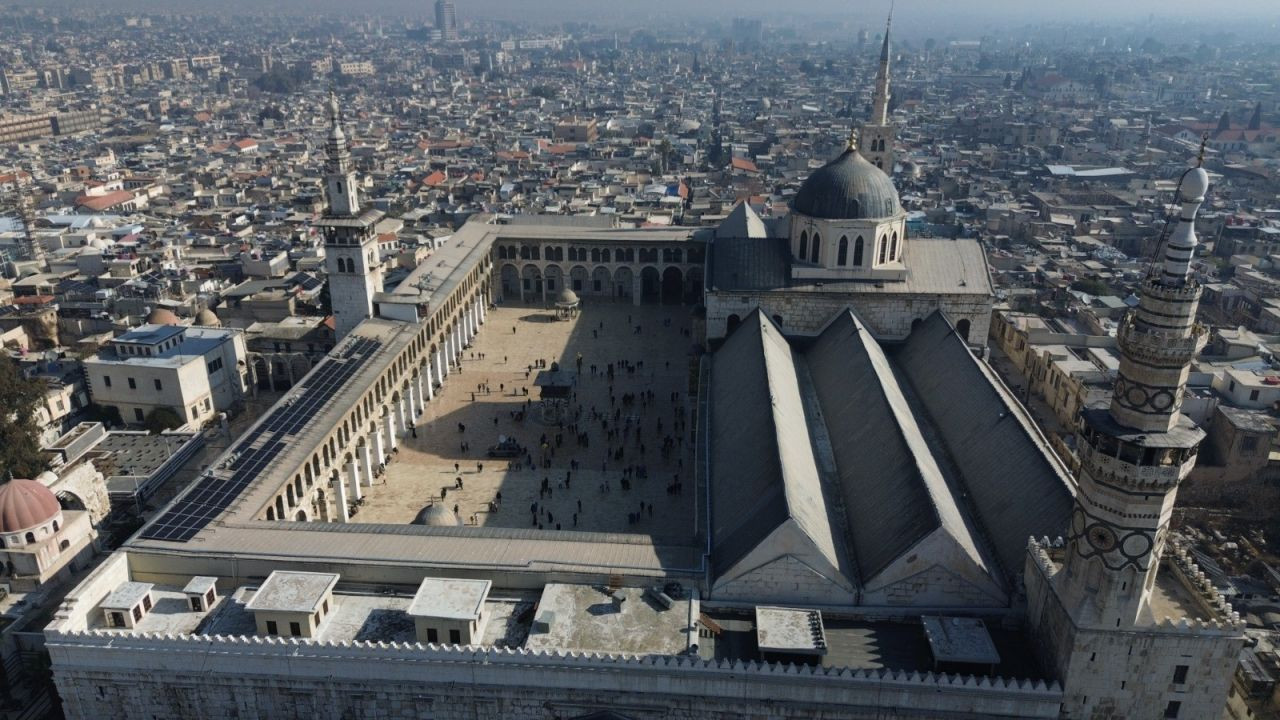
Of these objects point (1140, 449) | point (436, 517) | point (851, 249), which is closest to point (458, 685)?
point (436, 517)

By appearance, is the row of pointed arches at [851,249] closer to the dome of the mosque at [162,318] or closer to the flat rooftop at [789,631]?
the flat rooftop at [789,631]

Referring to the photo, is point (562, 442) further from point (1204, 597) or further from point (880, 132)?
point (880, 132)

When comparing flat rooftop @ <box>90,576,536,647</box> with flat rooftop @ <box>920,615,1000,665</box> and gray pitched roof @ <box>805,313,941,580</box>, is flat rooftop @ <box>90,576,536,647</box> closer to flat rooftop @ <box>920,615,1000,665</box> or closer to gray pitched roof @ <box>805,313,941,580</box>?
gray pitched roof @ <box>805,313,941,580</box>

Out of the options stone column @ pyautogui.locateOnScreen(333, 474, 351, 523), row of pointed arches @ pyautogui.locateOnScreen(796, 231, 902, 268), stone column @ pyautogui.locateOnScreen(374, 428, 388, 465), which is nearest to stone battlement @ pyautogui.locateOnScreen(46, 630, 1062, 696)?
stone column @ pyautogui.locateOnScreen(333, 474, 351, 523)

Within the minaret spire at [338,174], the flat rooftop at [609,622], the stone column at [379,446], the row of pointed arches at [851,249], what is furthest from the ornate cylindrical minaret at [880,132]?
the flat rooftop at [609,622]

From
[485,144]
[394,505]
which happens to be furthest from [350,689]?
[485,144]

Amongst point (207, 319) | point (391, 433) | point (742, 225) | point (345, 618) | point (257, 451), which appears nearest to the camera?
point (345, 618)
